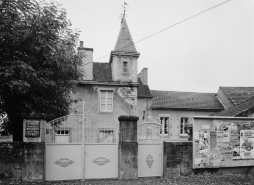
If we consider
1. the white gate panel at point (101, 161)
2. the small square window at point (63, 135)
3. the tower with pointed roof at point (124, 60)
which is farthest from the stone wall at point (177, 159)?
the tower with pointed roof at point (124, 60)

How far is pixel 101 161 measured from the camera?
11211 millimetres

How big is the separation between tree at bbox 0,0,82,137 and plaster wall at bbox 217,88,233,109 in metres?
19.3

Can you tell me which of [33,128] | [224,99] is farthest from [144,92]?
[33,128]

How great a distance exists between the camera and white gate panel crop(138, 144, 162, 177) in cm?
1162

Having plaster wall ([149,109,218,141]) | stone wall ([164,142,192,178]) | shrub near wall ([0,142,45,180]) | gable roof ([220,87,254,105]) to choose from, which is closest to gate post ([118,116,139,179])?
stone wall ([164,142,192,178])

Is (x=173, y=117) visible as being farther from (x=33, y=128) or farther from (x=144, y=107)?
(x=33, y=128)

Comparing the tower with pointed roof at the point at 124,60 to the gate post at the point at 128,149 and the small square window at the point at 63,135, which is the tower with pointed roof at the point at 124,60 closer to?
the small square window at the point at 63,135

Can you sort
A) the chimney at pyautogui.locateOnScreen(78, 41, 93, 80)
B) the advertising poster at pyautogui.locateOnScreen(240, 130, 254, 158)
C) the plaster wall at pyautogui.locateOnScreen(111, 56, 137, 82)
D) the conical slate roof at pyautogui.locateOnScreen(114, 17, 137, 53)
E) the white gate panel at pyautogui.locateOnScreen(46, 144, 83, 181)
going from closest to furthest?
the white gate panel at pyautogui.locateOnScreen(46, 144, 83, 181)
the advertising poster at pyautogui.locateOnScreen(240, 130, 254, 158)
the chimney at pyautogui.locateOnScreen(78, 41, 93, 80)
the plaster wall at pyautogui.locateOnScreen(111, 56, 137, 82)
the conical slate roof at pyautogui.locateOnScreen(114, 17, 137, 53)

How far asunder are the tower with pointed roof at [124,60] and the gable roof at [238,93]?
37.7 feet

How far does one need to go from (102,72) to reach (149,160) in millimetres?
12296

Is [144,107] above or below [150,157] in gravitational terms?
above

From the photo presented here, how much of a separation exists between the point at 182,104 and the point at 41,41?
19834 mm

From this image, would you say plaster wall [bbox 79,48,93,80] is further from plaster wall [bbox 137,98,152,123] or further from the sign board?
the sign board

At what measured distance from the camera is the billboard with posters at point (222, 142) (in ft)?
39.3
